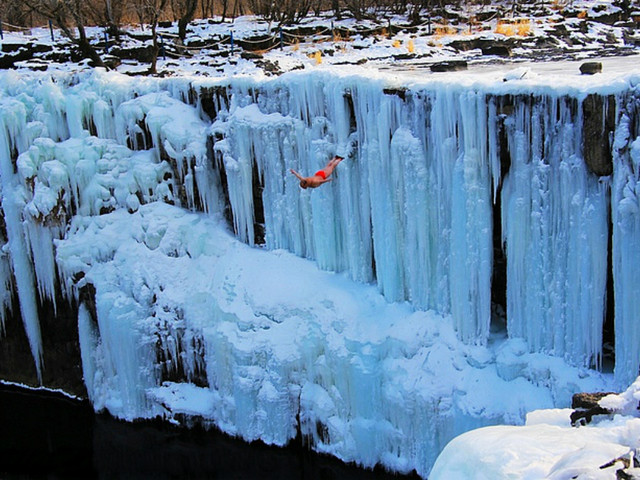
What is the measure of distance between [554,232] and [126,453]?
730 centimetres

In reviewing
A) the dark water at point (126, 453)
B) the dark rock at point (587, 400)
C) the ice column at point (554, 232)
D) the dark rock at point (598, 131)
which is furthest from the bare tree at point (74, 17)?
the dark rock at point (587, 400)

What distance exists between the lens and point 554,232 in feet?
29.7

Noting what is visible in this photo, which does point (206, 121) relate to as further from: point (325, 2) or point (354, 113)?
point (325, 2)

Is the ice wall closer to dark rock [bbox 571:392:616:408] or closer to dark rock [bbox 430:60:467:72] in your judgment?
dark rock [bbox 430:60:467:72]

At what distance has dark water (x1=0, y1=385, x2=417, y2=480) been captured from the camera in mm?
11211

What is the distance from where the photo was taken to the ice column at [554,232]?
873cm

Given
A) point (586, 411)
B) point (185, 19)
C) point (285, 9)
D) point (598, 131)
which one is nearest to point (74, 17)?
point (185, 19)

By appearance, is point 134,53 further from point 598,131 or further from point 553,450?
point 553,450

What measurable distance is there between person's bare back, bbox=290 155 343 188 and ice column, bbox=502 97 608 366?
7.96 feet

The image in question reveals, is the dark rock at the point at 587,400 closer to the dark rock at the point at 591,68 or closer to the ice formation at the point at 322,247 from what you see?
the ice formation at the point at 322,247

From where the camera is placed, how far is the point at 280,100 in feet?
38.4

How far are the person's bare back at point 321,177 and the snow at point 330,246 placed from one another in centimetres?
21

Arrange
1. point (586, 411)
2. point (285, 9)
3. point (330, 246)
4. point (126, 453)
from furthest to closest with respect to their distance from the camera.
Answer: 1. point (285, 9)
2. point (126, 453)
3. point (330, 246)
4. point (586, 411)

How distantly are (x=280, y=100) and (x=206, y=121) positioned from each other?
164 cm
